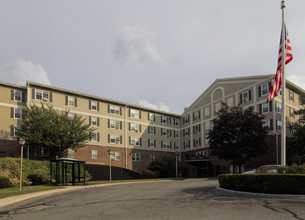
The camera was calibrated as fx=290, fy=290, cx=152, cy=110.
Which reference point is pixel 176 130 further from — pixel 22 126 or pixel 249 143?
pixel 22 126

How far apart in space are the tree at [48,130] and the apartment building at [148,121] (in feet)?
9.78

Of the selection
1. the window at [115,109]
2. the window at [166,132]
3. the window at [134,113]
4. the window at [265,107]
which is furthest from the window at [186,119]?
the window at [265,107]

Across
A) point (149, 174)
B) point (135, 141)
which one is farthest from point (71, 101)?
point (149, 174)

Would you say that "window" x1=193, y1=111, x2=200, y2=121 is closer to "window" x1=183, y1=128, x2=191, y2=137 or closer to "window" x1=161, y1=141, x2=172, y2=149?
"window" x1=183, y1=128, x2=191, y2=137

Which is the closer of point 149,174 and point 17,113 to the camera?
point 17,113

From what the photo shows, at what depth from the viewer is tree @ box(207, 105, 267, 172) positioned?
3366cm

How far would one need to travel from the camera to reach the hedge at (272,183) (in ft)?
43.6

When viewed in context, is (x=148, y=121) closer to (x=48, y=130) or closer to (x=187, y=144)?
(x=187, y=144)

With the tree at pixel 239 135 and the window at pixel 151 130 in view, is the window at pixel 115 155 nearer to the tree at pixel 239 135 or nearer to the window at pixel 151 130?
the window at pixel 151 130

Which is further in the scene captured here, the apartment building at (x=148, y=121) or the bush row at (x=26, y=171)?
the apartment building at (x=148, y=121)

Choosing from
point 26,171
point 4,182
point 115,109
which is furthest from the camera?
point 115,109

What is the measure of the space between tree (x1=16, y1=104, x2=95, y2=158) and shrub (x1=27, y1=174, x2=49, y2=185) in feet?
25.4

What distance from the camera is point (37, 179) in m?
26.5

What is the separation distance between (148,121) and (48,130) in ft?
73.9
